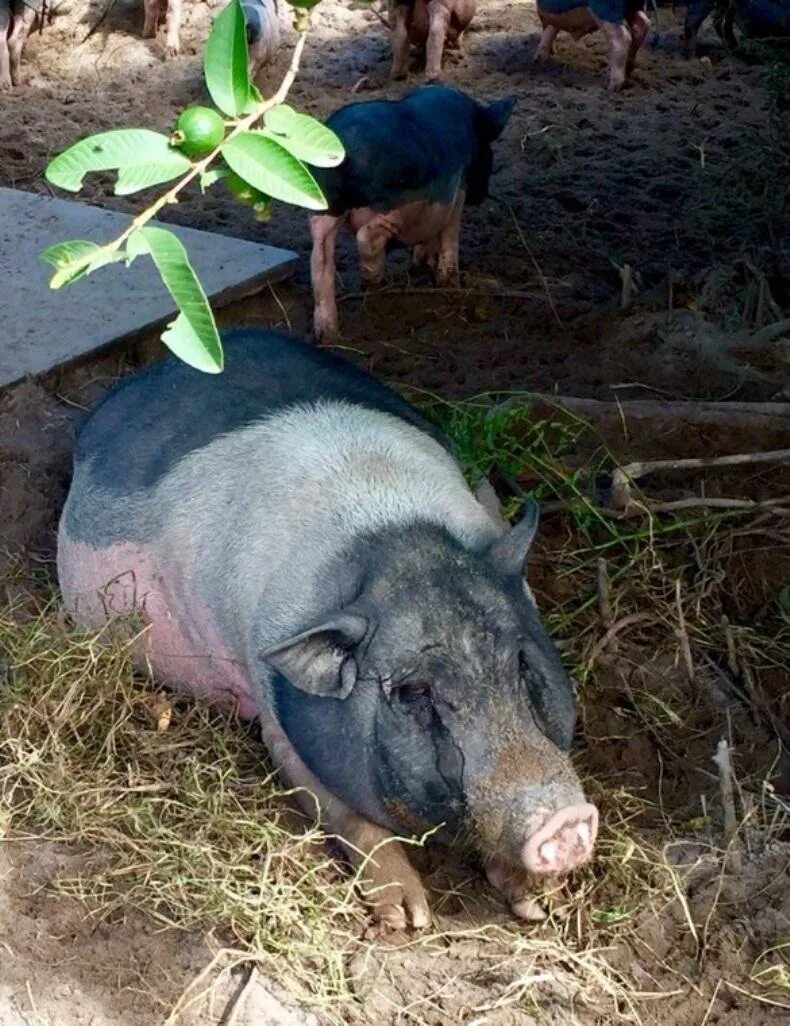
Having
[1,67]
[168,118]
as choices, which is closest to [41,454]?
[168,118]

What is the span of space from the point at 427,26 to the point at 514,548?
248 inches

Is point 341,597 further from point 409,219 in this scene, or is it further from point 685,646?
point 409,219

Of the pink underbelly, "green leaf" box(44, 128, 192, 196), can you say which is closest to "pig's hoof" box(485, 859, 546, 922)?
"green leaf" box(44, 128, 192, 196)

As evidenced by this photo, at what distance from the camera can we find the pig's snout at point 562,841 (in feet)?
8.65

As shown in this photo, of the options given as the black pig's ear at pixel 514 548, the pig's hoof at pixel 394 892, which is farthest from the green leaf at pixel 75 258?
the pig's hoof at pixel 394 892

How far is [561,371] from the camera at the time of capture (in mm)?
4984

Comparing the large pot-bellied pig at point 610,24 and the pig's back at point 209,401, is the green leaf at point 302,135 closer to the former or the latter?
the pig's back at point 209,401

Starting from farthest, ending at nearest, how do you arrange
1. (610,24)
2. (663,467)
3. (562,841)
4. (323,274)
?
(610,24) → (323,274) → (663,467) → (562,841)

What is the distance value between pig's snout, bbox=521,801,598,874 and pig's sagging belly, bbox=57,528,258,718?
980 mm

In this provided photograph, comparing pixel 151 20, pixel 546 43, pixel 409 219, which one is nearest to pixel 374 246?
pixel 409 219

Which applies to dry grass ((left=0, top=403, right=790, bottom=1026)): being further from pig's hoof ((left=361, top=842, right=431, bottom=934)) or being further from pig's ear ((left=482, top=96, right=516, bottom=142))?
pig's ear ((left=482, top=96, right=516, bottom=142))

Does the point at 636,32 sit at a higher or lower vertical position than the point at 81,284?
lower

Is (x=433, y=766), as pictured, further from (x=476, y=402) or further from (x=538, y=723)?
(x=476, y=402)

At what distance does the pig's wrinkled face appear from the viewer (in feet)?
8.79
